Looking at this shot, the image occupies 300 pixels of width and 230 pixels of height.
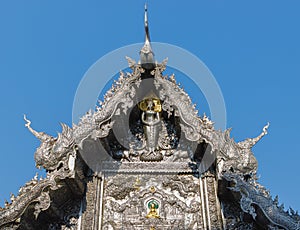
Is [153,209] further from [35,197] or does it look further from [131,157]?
[35,197]

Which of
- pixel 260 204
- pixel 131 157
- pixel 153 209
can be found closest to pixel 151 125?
pixel 131 157

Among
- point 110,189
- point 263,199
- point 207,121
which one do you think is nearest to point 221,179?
point 263,199

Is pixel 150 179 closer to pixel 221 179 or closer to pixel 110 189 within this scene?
pixel 110 189

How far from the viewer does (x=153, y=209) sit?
6809 millimetres

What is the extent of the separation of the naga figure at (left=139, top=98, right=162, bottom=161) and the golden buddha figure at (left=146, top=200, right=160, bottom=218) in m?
0.84

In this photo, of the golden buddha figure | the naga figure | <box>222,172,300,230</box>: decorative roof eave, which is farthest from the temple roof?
the golden buddha figure

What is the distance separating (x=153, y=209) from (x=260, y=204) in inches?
71.1

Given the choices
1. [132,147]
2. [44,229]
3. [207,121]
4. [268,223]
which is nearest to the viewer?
[268,223]

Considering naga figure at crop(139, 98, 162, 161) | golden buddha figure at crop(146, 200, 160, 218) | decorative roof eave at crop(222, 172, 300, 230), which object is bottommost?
decorative roof eave at crop(222, 172, 300, 230)

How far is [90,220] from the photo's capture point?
6500 mm

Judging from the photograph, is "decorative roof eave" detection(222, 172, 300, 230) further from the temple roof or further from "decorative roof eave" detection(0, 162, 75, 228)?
"decorative roof eave" detection(0, 162, 75, 228)

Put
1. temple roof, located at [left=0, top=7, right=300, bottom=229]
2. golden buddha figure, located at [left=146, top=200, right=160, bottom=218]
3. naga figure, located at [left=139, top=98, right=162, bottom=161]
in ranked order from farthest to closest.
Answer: naga figure, located at [left=139, top=98, right=162, bottom=161] < golden buddha figure, located at [left=146, top=200, right=160, bottom=218] < temple roof, located at [left=0, top=7, right=300, bottom=229]

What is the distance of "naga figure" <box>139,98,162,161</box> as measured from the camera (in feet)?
24.3

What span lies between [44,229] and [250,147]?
141 inches
